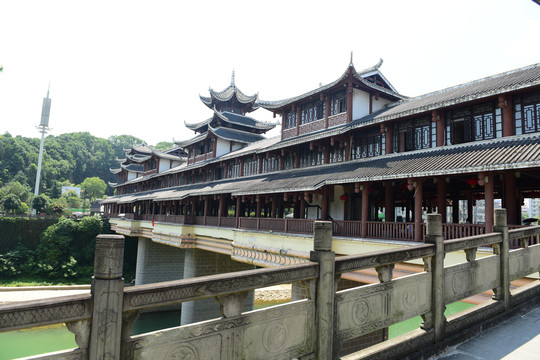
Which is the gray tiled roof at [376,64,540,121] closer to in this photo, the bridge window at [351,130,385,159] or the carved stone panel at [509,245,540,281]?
the bridge window at [351,130,385,159]

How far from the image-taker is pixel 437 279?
5.15 meters

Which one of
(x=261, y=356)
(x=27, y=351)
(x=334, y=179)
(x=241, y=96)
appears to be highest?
(x=241, y=96)

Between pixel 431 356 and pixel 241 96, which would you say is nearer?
pixel 431 356

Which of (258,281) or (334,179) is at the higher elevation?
(334,179)

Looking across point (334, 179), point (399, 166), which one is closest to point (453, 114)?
point (399, 166)

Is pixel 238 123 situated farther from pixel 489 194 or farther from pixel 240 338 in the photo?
pixel 240 338

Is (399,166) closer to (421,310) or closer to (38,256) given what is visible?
(421,310)

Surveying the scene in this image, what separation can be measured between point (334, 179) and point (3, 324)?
42.4ft

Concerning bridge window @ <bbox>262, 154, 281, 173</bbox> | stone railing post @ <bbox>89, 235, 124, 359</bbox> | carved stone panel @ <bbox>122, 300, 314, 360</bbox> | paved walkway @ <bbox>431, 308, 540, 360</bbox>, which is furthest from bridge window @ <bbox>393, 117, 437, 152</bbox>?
stone railing post @ <bbox>89, 235, 124, 359</bbox>

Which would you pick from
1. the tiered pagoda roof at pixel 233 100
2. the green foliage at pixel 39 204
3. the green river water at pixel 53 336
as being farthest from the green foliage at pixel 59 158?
the green river water at pixel 53 336

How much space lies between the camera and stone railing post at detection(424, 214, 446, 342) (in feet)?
16.4

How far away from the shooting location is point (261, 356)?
11.5 feet

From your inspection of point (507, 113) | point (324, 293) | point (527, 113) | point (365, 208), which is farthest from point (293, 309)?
point (527, 113)

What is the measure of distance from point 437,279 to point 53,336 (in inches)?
1062
